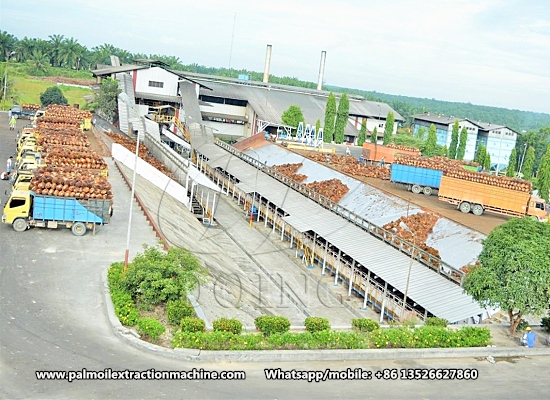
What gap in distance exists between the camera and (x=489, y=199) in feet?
141

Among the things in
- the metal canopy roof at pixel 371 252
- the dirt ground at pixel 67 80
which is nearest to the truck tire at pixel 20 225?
the metal canopy roof at pixel 371 252

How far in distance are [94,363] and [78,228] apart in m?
12.3

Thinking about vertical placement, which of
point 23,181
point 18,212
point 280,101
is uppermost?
point 280,101

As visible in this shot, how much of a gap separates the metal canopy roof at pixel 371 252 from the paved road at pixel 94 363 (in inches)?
168

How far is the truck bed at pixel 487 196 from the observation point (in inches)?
1657

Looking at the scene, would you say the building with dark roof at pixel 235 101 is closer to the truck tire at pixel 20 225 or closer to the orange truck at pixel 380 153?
the orange truck at pixel 380 153

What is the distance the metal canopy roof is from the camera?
22852 mm

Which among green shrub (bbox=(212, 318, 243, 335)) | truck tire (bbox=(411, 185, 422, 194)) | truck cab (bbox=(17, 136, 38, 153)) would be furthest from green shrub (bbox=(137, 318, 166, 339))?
truck tire (bbox=(411, 185, 422, 194))

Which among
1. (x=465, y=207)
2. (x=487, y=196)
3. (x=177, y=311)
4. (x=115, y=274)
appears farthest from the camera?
(x=465, y=207)

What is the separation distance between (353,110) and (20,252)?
74951 mm

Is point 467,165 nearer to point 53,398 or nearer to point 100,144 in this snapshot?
point 100,144

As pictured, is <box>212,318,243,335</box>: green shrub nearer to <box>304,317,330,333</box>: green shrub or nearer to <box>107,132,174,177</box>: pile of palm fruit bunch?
<box>304,317,330,333</box>: green shrub

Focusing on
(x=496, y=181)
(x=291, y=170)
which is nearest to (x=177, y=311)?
(x=496, y=181)

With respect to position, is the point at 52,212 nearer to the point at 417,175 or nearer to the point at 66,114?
the point at 417,175
